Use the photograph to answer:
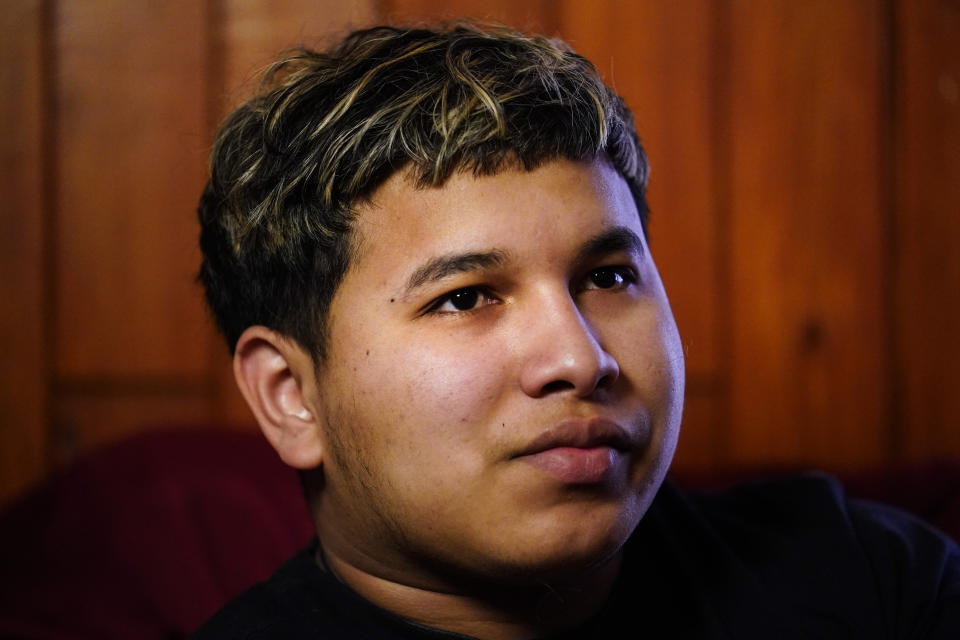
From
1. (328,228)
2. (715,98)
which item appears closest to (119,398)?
(328,228)

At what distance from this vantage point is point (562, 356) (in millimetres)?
832

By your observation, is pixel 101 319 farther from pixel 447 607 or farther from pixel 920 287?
pixel 920 287

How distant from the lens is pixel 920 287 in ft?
7.43

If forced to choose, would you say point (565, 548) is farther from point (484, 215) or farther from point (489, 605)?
point (484, 215)

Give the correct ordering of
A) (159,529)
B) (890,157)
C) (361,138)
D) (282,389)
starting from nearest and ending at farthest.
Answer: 1. (361,138)
2. (282,389)
3. (159,529)
4. (890,157)

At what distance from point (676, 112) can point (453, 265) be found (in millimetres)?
1459

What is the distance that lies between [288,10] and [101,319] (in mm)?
833

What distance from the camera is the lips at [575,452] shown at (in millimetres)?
835

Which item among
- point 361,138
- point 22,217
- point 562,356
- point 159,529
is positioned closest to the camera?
point 562,356

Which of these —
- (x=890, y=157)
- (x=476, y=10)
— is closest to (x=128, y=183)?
(x=476, y=10)

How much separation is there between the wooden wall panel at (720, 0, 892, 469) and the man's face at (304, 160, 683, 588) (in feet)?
4.33

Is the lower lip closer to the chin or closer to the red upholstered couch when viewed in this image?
the chin

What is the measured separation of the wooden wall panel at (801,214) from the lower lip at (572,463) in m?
1.46

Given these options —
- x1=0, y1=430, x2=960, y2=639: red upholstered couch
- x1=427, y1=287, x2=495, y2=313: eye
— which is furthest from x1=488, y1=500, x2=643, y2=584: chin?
x1=0, y1=430, x2=960, y2=639: red upholstered couch
